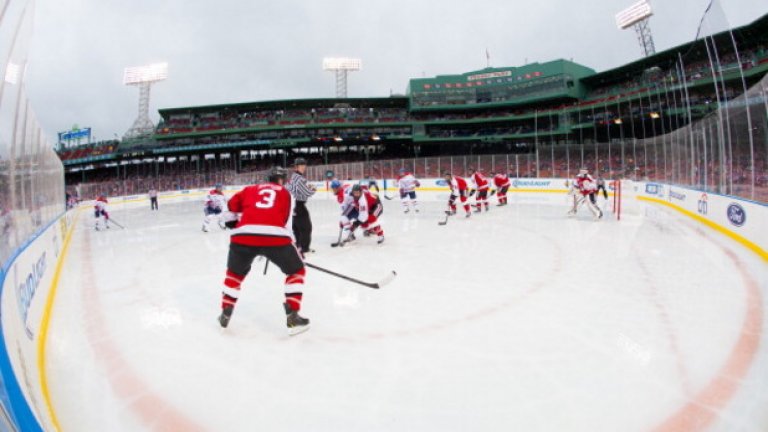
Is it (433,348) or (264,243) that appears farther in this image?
(264,243)

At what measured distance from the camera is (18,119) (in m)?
3.81

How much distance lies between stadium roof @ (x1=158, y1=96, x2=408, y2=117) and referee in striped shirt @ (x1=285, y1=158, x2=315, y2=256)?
38469 mm

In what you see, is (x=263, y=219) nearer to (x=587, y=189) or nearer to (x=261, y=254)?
(x=261, y=254)

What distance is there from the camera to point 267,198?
339cm

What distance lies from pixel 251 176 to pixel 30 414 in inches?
1153

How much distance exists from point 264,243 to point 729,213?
27.7 feet

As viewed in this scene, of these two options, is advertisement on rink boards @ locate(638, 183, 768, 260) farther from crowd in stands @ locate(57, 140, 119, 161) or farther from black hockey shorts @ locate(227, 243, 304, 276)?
crowd in stands @ locate(57, 140, 119, 161)

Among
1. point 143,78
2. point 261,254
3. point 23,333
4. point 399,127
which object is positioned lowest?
point 23,333

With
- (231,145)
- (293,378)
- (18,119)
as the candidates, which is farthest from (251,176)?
(293,378)

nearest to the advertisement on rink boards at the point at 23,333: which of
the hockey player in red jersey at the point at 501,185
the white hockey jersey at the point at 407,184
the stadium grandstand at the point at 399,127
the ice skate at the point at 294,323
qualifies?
the ice skate at the point at 294,323

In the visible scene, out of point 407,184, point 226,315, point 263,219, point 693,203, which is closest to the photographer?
point 263,219

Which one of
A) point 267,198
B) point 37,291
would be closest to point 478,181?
point 267,198

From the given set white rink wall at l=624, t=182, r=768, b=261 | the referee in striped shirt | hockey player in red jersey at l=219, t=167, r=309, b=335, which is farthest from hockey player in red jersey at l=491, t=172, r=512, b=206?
hockey player in red jersey at l=219, t=167, r=309, b=335

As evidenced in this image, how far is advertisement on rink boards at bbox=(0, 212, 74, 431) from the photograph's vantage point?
153 centimetres
